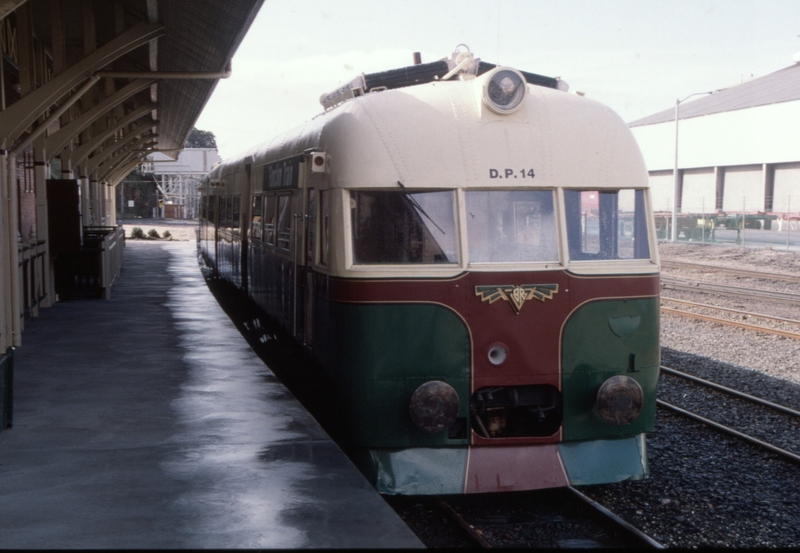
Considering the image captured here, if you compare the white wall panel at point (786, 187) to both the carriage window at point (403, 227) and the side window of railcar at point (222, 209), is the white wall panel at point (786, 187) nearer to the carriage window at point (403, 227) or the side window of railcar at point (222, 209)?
the side window of railcar at point (222, 209)

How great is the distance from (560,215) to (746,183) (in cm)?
4908

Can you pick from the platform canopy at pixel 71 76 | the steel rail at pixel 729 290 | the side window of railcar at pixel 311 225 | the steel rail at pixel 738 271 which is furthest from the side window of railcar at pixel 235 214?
the steel rail at pixel 738 271

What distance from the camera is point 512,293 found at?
6.02m

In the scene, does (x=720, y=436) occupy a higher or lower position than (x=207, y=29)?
lower

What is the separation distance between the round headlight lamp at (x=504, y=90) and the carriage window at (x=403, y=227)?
73cm

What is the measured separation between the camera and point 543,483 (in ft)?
19.7

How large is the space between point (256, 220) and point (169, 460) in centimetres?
552

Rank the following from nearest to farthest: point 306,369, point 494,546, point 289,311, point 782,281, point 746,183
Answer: point 494,546, point 306,369, point 289,311, point 782,281, point 746,183

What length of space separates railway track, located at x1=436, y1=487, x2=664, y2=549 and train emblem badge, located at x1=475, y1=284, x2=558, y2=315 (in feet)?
4.61

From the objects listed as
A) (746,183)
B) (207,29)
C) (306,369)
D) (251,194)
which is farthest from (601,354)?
(746,183)

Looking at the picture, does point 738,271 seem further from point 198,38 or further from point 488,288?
point 488,288

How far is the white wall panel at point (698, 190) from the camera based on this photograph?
53.2 meters

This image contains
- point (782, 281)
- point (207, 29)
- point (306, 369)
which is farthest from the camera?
point (782, 281)

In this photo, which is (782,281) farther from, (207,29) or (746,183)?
(746,183)
